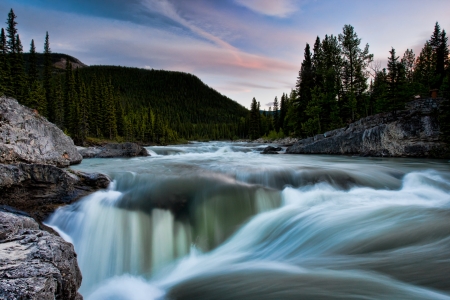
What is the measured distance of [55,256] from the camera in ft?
9.26

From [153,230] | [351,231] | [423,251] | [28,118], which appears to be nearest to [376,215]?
[351,231]

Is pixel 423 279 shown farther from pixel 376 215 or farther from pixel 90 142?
pixel 90 142

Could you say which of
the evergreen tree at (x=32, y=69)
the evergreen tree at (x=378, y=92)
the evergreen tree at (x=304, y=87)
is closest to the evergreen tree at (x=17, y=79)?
the evergreen tree at (x=32, y=69)

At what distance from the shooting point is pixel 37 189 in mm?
6254

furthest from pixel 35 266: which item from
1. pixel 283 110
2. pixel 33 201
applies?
pixel 283 110

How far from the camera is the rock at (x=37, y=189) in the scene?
228 inches

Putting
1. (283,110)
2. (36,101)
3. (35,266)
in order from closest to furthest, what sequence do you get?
1. (35,266)
2. (36,101)
3. (283,110)

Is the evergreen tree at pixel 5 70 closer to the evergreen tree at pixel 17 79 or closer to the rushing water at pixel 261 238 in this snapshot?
the evergreen tree at pixel 17 79

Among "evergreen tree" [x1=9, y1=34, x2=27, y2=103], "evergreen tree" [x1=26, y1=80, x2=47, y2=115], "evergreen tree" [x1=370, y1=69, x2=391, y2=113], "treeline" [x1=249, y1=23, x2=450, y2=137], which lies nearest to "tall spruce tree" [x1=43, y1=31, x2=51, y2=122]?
"evergreen tree" [x1=26, y1=80, x2=47, y2=115]

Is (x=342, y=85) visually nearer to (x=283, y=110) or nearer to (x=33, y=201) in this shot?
(x=283, y=110)

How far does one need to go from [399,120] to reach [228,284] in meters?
18.4

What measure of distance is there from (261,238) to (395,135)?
16.3 metres

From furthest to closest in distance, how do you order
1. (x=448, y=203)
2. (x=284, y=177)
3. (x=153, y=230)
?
(x=284, y=177) < (x=448, y=203) < (x=153, y=230)

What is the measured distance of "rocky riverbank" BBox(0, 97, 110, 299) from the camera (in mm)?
2323
